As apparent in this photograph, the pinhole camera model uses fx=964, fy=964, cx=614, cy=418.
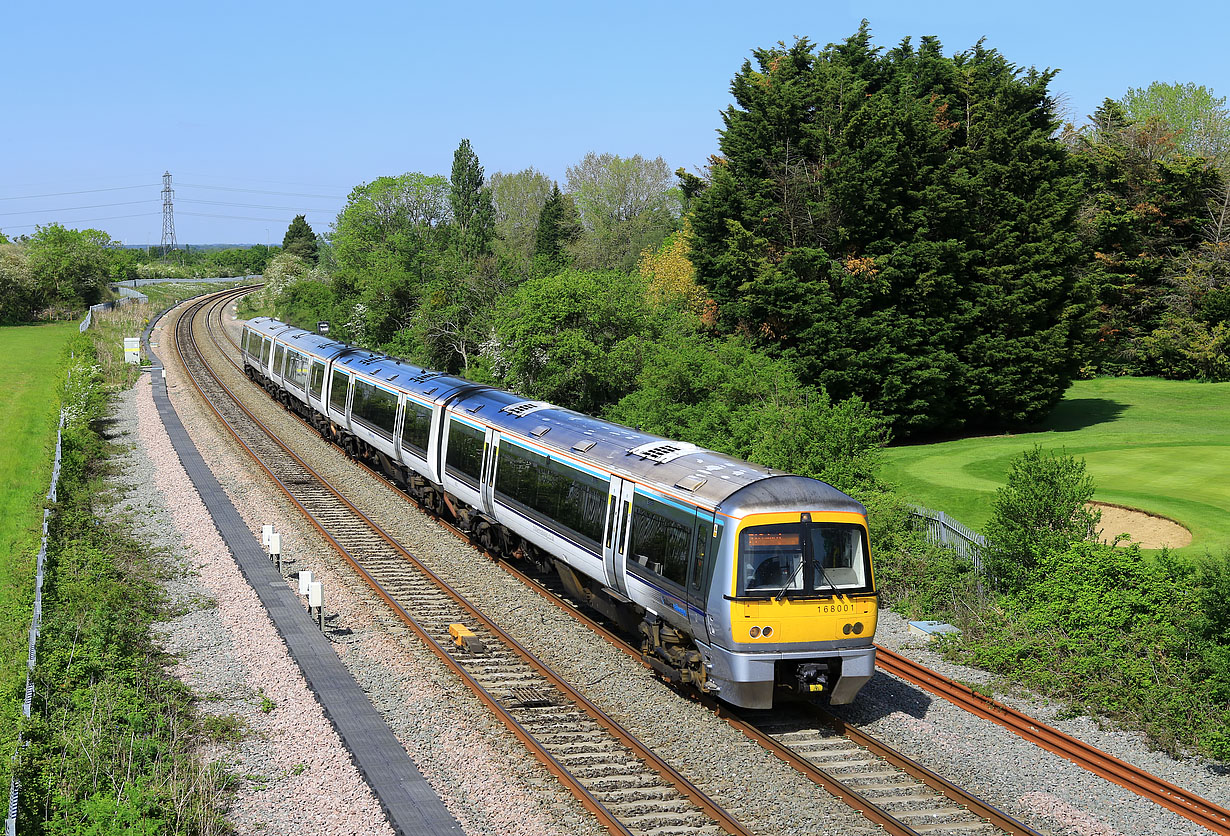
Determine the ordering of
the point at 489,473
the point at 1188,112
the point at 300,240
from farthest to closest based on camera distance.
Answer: the point at 300,240, the point at 1188,112, the point at 489,473

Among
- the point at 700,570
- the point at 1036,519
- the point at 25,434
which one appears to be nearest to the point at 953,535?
the point at 1036,519

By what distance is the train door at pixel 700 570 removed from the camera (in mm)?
12500

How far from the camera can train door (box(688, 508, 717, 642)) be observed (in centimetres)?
1250

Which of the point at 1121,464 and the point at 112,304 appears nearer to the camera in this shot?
the point at 1121,464

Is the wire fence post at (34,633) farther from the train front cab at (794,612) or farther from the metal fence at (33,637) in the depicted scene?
the train front cab at (794,612)

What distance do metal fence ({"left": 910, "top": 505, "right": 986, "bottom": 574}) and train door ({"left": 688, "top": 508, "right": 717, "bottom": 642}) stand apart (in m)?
7.58

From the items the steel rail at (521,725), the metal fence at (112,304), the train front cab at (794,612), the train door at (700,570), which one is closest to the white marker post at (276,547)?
the steel rail at (521,725)

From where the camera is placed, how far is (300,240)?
136250 millimetres

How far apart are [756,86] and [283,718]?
37191mm

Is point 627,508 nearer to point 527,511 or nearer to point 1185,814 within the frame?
point 527,511

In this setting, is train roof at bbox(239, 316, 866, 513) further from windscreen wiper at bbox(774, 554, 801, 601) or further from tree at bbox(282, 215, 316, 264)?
tree at bbox(282, 215, 316, 264)

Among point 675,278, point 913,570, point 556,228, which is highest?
point 556,228

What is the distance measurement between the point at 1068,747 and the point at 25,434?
37270mm

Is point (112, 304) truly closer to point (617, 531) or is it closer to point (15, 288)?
point (15, 288)
